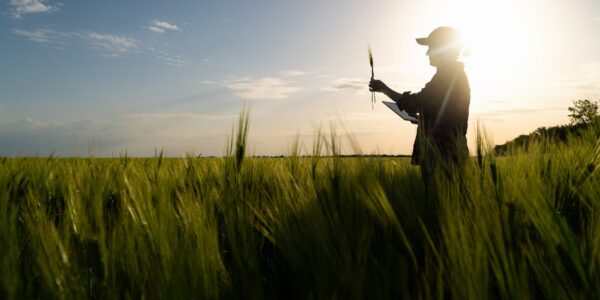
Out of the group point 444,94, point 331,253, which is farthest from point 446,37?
point 331,253

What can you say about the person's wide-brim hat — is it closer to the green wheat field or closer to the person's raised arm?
the person's raised arm

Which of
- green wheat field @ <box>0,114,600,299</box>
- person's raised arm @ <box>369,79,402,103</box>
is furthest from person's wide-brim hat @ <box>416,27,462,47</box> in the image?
green wheat field @ <box>0,114,600,299</box>

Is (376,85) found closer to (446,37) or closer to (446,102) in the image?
(446,102)

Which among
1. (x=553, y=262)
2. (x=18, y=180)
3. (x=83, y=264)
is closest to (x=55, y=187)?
(x=18, y=180)

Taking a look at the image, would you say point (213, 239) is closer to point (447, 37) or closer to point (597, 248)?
point (597, 248)

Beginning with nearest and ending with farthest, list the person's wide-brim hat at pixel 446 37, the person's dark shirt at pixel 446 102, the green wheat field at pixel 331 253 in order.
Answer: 1. the green wheat field at pixel 331 253
2. the person's dark shirt at pixel 446 102
3. the person's wide-brim hat at pixel 446 37

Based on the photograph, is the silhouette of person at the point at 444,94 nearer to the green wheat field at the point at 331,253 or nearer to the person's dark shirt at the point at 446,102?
the person's dark shirt at the point at 446,102

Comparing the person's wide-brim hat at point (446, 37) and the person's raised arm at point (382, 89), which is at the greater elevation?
the person's wide-brim hat at point (446, 37)

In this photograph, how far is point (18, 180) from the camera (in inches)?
72.6

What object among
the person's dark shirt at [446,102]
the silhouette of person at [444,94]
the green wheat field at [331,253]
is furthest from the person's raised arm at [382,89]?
the green wheat field at [331,253]

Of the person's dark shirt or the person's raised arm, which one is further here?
the person's raised arm

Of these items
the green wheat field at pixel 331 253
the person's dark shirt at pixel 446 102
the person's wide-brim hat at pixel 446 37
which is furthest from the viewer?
the person's wide-brim hat at pixel 446 37

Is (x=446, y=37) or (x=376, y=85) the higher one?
(x=446, y=37)

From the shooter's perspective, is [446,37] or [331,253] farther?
[446,37]
